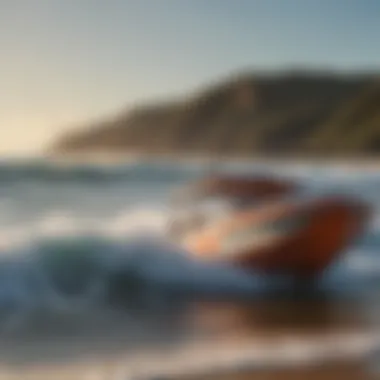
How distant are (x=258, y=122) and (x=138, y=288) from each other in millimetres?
319

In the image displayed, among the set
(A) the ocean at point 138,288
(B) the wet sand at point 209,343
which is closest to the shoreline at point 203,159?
(A) the ocean at point 138,288

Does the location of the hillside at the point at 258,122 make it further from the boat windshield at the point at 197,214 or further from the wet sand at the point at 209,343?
the wet sand at the point at 209,343

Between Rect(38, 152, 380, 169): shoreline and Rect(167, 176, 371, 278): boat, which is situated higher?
Rect(38, 152, 380, 169): shoreline

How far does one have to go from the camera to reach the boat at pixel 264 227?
1.18 m

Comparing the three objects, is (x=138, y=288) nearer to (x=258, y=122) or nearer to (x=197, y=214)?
(x=197, y=214)

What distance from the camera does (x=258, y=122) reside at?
123 cm

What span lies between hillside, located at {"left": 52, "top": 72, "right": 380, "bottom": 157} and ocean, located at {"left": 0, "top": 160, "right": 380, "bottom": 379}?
1.3 inches

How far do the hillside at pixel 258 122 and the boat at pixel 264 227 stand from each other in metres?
0.07

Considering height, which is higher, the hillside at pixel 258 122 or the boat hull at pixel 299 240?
the hillside at pixel 258 122

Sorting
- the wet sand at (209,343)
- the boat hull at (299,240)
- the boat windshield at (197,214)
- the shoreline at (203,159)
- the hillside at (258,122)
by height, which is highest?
the hillside at (258,122)

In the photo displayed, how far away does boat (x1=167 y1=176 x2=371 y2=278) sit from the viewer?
1183 millimetres

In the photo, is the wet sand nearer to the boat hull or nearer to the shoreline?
the boat hull

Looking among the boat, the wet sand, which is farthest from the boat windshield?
the wet sand

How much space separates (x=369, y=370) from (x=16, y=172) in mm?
618
